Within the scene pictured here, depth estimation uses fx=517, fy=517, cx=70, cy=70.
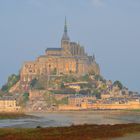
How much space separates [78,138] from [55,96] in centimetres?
15021

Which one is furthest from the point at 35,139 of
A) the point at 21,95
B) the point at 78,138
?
the point at 21,95

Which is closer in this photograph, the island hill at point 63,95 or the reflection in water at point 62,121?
the reflection in water at point 62,121

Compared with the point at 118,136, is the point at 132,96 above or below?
above

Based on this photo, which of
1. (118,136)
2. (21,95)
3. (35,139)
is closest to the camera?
(35,139)

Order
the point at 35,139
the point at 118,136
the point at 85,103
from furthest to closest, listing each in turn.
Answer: the point at 85,103
the point at 118,136
the point at 35,139

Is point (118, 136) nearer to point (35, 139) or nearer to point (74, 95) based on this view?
point (35, 139)

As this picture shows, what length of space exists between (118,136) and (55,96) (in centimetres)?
14810

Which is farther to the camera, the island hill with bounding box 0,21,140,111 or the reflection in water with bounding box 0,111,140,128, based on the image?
the island hill with bounding box 0,21,140,111

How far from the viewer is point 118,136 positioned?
3384 cm

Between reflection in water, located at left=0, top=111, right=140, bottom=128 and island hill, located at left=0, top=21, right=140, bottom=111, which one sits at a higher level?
island hill, located at left=0, top=21, right=140, bottom=111

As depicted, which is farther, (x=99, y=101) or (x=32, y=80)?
(x=32, y=80)

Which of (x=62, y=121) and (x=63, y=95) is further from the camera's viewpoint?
(x=63, y=95)

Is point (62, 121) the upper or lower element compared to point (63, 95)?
lower

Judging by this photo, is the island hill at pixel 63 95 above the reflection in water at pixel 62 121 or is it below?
above
